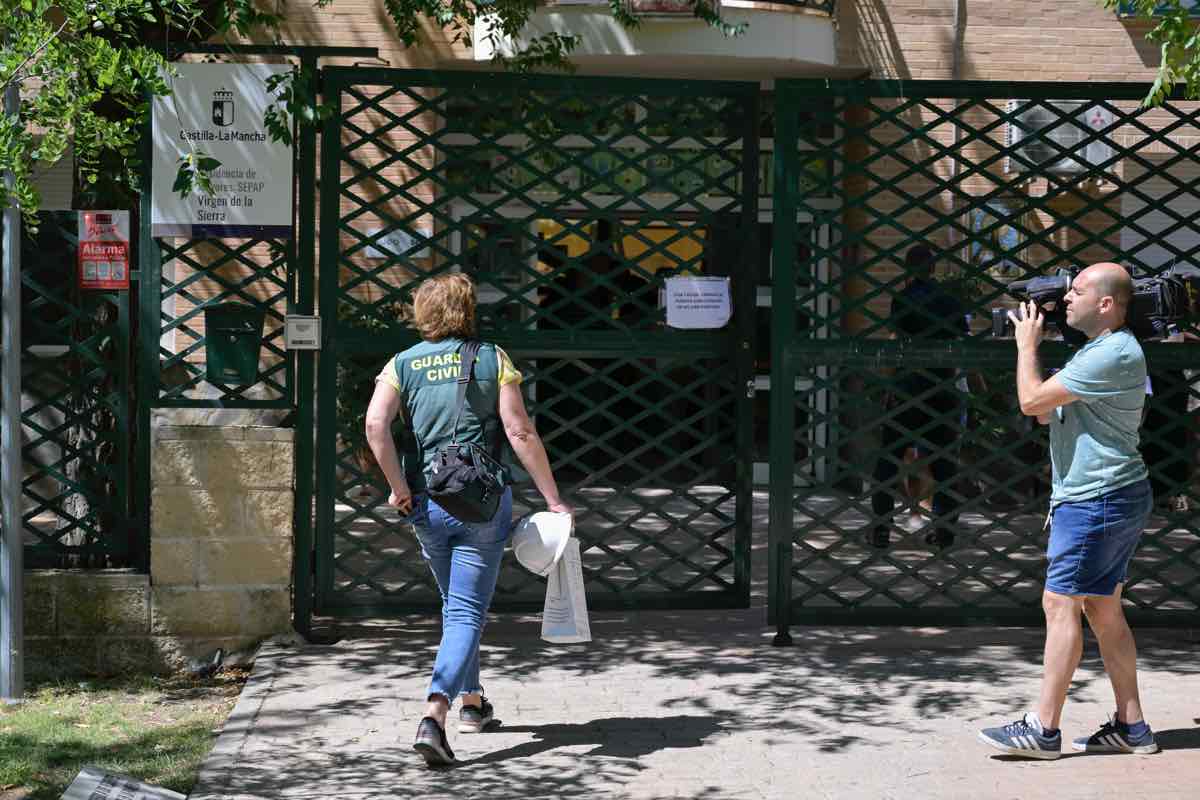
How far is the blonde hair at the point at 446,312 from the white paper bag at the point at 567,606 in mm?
902

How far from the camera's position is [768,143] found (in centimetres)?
1400

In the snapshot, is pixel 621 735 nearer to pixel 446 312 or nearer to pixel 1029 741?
pixel 1029 741

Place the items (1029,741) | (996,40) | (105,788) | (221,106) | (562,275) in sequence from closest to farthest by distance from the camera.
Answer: (105,788)
(1029,741)
(221,106)
(562,275)
(996,40)

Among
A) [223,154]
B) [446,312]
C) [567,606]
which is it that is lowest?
[567,606]

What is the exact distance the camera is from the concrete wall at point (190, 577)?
23.6ft

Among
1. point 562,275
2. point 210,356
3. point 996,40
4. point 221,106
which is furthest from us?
point 996,40

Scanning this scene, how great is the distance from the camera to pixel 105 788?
4.89 metres

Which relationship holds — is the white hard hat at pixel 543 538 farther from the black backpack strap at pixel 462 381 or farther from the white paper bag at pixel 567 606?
the black backpack strap at pixel 462 381

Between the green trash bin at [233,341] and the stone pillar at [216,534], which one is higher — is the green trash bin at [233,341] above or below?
above

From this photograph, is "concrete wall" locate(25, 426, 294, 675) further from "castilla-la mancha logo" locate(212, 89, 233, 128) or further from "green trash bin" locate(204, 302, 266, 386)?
"castilla-la mancha logo" locate(212, 89, 233, 128)

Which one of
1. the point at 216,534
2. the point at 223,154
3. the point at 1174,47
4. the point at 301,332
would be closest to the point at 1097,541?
the point at 1174,47

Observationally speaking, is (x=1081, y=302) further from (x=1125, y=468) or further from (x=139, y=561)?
(x=139, y=561)

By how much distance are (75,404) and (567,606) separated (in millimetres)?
2850

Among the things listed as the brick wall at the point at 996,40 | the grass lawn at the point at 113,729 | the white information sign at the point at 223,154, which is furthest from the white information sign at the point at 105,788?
the brick wall at the point at 996,40
